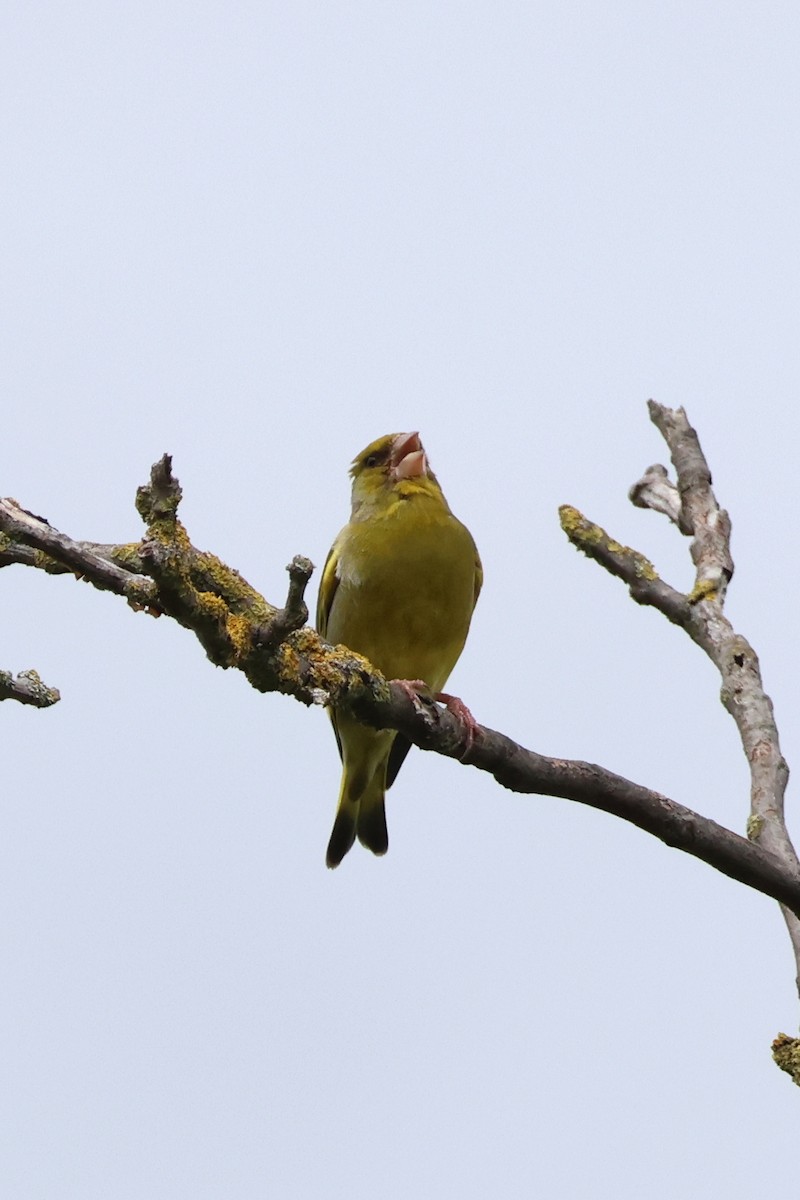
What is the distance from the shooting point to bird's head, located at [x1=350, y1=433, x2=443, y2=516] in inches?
227

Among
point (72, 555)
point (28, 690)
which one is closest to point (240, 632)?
point (72, 555)

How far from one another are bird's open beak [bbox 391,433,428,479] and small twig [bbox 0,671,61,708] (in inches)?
104

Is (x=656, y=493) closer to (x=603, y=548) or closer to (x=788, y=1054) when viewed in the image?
(x=603, y=548)

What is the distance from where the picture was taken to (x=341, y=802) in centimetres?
636

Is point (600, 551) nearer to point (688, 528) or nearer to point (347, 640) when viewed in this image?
point (688, 528)

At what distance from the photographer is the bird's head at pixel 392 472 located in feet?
18.9

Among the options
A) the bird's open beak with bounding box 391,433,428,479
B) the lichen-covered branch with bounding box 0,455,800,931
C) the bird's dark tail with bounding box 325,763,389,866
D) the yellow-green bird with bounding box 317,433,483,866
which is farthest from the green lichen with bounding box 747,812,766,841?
the bird's dark tail with bounding box 325,763,389,866

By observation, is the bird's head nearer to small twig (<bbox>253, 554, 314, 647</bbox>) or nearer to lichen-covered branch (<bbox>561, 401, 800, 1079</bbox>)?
lichen-covered branch (<bbox>561, 401, 800, 1079</bbox>)

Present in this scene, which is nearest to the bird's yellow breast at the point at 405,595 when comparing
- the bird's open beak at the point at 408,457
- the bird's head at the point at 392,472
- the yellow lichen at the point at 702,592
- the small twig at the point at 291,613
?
the bird's head at the point at 392,472

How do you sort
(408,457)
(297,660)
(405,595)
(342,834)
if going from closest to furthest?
1. (297,660)
2. (405,595)
3. (408,457)
4. (342,834)

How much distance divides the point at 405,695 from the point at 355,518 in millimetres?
2334

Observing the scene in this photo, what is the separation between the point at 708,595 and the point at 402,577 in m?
1.12

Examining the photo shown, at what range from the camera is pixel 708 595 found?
4.81m

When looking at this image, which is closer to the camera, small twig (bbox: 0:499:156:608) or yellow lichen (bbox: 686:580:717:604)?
small twig (bbox: 0:499:156:608)
